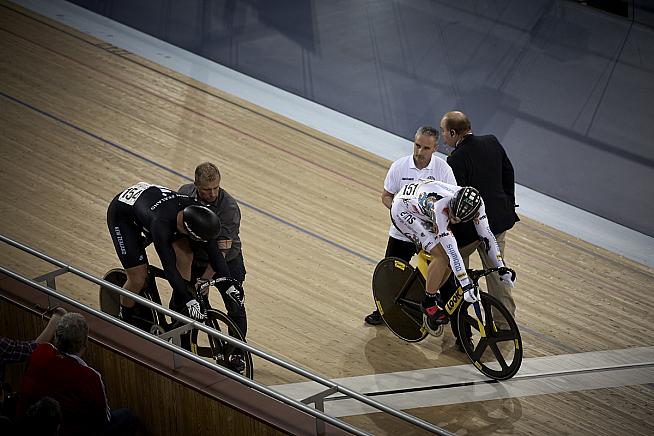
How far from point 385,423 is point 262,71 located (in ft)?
19.3

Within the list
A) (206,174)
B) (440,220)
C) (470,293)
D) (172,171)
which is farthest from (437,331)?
(172,171)

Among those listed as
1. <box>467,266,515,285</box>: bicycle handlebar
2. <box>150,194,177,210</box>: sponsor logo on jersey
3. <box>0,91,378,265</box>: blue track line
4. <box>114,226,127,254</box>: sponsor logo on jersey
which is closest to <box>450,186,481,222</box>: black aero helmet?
<box>467,266,515,285</box>: bicycle handlebar

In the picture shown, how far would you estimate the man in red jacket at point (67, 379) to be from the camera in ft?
12.9

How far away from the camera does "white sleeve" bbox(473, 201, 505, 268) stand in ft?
16.7

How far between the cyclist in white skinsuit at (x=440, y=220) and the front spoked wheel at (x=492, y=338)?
19cm

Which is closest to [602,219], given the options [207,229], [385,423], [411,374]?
[411,374]

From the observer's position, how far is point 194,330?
500cm

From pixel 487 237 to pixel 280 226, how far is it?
237 centimetres

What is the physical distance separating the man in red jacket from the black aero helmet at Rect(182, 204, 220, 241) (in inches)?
30.7

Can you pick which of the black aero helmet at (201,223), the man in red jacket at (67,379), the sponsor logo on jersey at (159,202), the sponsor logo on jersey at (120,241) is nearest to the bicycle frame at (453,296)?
the black aero helmet at (201,223)

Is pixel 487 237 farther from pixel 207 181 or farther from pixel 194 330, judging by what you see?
pixel 194 330

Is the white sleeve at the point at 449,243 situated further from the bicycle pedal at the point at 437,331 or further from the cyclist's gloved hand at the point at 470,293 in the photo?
the bicycle pedal at the point at 437,331

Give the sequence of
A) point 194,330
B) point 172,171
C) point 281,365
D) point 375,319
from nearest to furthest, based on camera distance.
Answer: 1. point 281,365
2. point 194,330
3. point 375,319
4. point 172,171

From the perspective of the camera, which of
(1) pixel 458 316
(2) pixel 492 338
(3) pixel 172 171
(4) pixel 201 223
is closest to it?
(4) pixel 201 223
